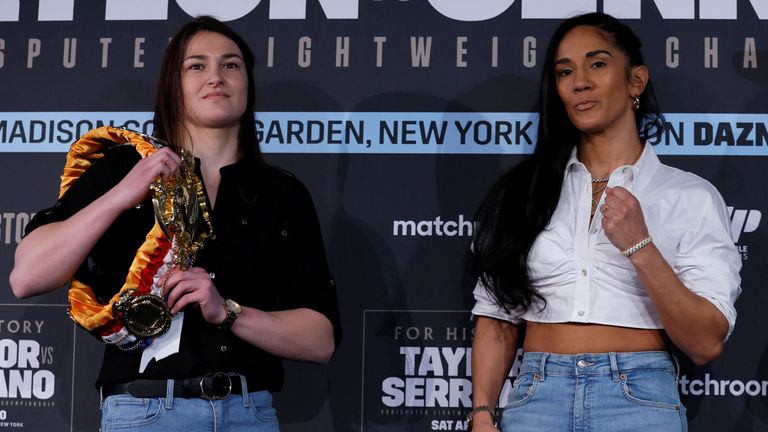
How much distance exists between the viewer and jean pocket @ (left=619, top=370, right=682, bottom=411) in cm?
235

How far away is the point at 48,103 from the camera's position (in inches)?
135

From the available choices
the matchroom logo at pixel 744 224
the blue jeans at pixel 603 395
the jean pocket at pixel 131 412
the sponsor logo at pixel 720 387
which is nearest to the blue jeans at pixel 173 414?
the jean pocket at pixel 131 412

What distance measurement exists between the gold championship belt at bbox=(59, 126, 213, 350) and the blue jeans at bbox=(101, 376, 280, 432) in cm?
14

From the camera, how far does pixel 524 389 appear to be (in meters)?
2.47

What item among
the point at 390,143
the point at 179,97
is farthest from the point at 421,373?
the point at 179,97

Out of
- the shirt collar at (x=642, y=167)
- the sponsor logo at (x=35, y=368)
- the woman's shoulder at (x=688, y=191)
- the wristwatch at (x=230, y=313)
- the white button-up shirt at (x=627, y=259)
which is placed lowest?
the sponsor logo at (x=35, y=368)

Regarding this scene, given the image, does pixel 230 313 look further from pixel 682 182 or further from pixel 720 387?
pixel 720 387

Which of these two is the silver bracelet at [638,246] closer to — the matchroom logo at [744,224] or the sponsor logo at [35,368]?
the matchroom logo at [744,224]

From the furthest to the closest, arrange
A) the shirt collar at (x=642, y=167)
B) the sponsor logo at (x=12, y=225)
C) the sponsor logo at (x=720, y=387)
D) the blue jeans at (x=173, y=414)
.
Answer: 1. the sponsor logo at (x=12, y=225)
2. the sponsor logo at (x=720, y=387)
3. the shirt collar at (x=642, y=167)
4. the blue jeans at (x=173, y=414)

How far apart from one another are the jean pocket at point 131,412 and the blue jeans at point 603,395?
0.92 m

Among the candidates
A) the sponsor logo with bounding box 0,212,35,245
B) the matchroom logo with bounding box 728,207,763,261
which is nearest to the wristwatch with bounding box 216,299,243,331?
the sponsor logo with bounding box 0,212,35,245

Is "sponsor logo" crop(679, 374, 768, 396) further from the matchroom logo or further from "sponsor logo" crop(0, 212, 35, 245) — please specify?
"sponsor logo" crop(0, 212, 35, 245)

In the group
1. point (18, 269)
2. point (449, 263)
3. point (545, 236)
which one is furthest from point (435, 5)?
point (18, 269)

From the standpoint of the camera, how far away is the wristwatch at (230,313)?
2.27 m
